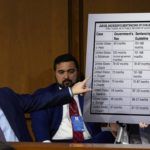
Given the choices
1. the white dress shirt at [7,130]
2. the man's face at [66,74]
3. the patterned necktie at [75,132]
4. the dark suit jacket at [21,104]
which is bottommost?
the patterned necktie at [75,132]

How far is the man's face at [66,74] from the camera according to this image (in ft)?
11.6

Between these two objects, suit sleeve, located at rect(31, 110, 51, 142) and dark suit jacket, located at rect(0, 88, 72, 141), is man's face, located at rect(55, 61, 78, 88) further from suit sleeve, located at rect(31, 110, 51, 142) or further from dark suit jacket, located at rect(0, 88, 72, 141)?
dark suit jacket, located at rect(0, 88, 72, 141)

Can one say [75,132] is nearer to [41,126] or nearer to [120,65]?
[41,126]

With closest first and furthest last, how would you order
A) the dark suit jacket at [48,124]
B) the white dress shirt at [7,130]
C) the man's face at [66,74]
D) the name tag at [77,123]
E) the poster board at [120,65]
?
1. the white dress shirt at [7,130]
2. the poster board at [120,65]
3. the name tag at [77,123]
4. the dark suit jacket at [48,124]
5. the man's face at [66,74]

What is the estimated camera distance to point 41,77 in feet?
13.6

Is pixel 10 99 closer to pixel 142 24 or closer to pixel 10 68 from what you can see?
pixel 142 24

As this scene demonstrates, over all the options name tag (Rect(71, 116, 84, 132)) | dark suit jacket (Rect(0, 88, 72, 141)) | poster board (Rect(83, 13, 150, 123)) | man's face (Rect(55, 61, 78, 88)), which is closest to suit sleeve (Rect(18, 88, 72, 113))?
dark suit jacket (Rect(0, 88, 72, 141))

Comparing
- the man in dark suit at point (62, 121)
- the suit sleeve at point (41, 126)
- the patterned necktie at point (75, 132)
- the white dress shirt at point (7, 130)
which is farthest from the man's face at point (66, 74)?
the white dress shirt at point (7, 130)

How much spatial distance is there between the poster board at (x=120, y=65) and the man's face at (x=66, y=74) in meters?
1.25

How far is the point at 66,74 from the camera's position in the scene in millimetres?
3555

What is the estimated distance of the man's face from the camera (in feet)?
11.6

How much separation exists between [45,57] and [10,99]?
1.96 meters

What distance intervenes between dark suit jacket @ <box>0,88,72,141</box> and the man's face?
1.23 meters

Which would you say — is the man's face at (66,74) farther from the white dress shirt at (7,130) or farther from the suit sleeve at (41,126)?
the white dress shirt at (7,130)
